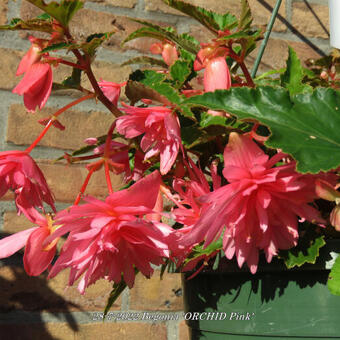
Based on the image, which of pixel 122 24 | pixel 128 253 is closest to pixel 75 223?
pixel 128 253

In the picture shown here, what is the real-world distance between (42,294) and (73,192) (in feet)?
0.65

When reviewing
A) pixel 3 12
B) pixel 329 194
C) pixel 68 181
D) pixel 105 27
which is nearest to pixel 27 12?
pixel 3 12

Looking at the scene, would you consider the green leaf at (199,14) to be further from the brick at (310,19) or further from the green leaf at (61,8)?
the brick at (310,19)

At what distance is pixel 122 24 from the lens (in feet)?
3.40

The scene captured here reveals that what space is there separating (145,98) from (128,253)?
162 mm

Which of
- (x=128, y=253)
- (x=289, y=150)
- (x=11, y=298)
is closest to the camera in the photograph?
(x=289, y=150)

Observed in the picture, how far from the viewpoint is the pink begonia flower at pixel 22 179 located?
19.1 inches

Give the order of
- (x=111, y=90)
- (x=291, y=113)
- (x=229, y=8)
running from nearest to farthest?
(x=291, y=113)
(x=111, y=90)
(x=229, y=8)

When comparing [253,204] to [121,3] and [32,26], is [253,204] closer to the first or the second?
[32,26]

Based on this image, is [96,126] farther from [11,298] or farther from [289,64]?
[289,64]

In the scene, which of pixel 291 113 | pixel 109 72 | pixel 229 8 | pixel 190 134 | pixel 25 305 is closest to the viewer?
pixel 291 113

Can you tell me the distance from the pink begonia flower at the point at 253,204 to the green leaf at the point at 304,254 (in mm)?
19

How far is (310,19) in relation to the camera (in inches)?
46.5

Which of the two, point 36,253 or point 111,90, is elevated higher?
point 111,90
